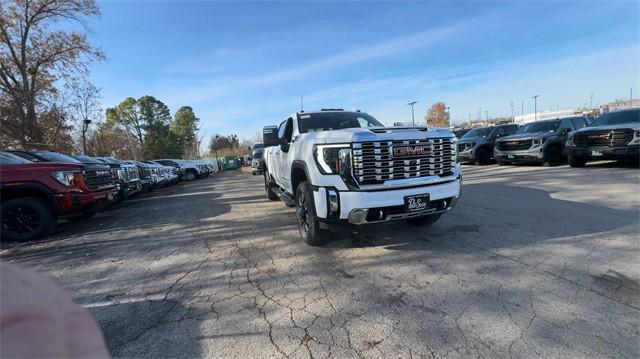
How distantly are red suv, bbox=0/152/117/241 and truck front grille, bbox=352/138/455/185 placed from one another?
5.63 m

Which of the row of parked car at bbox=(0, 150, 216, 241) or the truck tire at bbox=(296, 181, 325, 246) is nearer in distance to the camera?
the truck tire at bbox=(296, 181, 325, 246)

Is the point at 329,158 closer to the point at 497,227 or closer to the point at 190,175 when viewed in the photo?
the point at 497,227

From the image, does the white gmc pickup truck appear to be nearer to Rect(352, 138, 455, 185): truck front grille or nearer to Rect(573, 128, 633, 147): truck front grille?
Rect(352, 138, 455, 185): truck front grille

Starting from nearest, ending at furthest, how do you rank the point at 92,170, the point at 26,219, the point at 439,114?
the point at 26,219, the point at 92,170, the point at 439,114

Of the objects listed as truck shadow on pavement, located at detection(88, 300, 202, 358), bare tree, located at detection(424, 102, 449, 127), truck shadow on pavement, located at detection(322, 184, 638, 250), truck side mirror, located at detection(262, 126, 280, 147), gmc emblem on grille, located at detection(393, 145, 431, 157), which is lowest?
truck shadow on pavement, located at detection(322, 184, 638, 250)

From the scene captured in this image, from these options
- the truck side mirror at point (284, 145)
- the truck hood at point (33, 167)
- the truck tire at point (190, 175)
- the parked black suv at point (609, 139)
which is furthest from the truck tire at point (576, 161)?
the truck tire at point (190, 175)

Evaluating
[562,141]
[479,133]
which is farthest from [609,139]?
[479,133]

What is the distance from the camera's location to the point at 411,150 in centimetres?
434

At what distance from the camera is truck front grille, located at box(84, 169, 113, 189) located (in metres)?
7.02

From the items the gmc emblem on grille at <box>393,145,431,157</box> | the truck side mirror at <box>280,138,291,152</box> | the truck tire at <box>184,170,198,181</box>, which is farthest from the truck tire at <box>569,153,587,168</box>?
the truck tire at <box>184,170,198,181</box>

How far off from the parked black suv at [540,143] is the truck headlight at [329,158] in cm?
1216

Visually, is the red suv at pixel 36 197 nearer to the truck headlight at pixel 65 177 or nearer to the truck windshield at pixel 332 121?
the truck headlight at pixel 65 177

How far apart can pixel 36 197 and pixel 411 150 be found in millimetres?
6679

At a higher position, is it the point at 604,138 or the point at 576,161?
the point at 604,138
